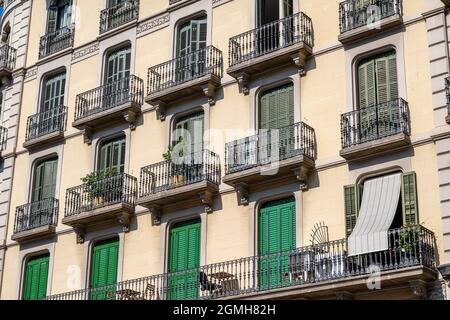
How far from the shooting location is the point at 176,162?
25.8m

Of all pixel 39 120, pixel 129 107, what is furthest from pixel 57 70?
pixel 129 107

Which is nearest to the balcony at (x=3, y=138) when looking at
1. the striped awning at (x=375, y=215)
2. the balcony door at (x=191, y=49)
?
the balcony door at (x=191, y=49)

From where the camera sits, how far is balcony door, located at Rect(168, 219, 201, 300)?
24172 mm

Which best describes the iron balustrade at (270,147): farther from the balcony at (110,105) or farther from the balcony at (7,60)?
the balcony at (7,60)

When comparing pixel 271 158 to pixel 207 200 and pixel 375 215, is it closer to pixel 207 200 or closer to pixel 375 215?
pixel 207 200

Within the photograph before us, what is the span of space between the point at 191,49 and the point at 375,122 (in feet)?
24.4

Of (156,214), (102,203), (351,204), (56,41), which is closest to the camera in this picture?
(351,204)

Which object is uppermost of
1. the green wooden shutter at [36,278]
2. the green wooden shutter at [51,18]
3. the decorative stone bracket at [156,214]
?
the green wooden shutter at [51,18]

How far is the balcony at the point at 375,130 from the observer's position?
71.8 feet

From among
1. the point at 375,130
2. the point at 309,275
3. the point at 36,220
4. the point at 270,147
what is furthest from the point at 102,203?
the point at 375,130

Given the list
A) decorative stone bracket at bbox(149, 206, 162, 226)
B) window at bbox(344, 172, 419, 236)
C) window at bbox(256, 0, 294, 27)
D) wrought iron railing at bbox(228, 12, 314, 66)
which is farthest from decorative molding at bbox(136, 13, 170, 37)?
window at bbox(344, 172, 419, 236)

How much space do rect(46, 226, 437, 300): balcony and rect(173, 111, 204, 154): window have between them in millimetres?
3867

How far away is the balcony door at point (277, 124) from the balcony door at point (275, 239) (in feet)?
4.43

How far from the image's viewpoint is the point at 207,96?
2623cm
